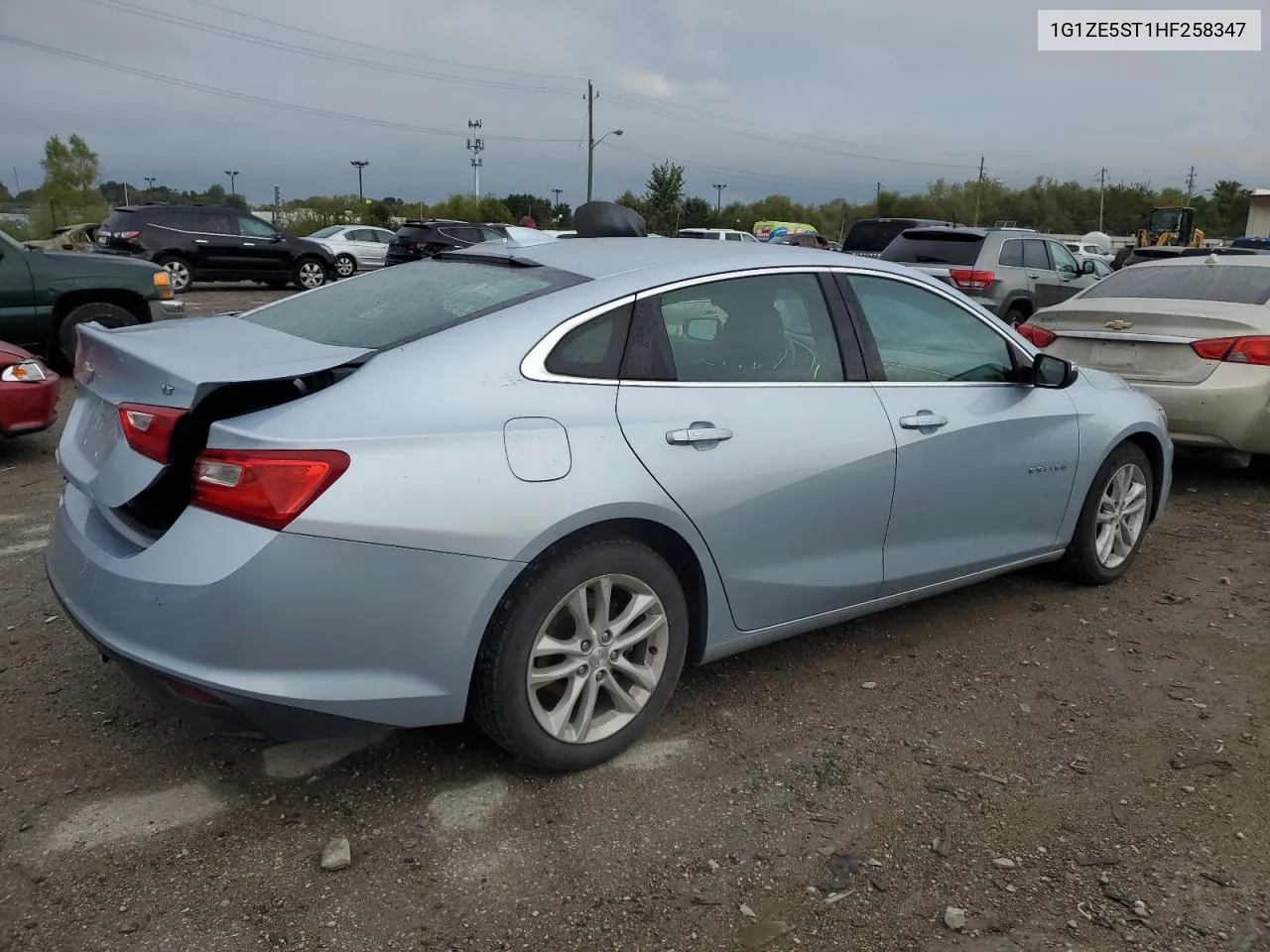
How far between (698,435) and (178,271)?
1809cm

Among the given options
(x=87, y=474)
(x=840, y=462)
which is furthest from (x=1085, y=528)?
(x=87, y=474)

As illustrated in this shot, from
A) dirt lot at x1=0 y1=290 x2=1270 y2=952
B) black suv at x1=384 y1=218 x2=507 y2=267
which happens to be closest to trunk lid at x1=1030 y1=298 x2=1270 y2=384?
dirt lot at x1=0 y1=290 x2=1270 y2=952

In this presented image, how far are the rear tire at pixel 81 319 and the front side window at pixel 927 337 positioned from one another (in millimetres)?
7346

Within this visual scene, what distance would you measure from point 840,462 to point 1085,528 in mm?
1797

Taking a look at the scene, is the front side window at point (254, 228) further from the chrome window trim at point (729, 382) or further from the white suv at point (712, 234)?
the chrome window trim at point (729, 382)

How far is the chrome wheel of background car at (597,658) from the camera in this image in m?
2.80

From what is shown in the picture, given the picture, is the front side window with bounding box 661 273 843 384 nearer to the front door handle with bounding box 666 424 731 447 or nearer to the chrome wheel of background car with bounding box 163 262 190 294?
the front door handle with bounding box 666 424 731 447

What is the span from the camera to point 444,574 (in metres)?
2.52

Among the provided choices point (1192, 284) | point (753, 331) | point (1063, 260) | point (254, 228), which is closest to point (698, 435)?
point (753, 331)

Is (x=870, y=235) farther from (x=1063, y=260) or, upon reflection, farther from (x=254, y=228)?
(x=254, y=228)

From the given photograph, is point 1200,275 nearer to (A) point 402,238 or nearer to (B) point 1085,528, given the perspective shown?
(B) point 1085,528

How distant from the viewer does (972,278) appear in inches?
474

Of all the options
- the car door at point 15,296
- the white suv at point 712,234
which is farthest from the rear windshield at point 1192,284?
the white suv at point 712,234

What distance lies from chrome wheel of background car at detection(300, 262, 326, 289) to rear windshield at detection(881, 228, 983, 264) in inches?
498
